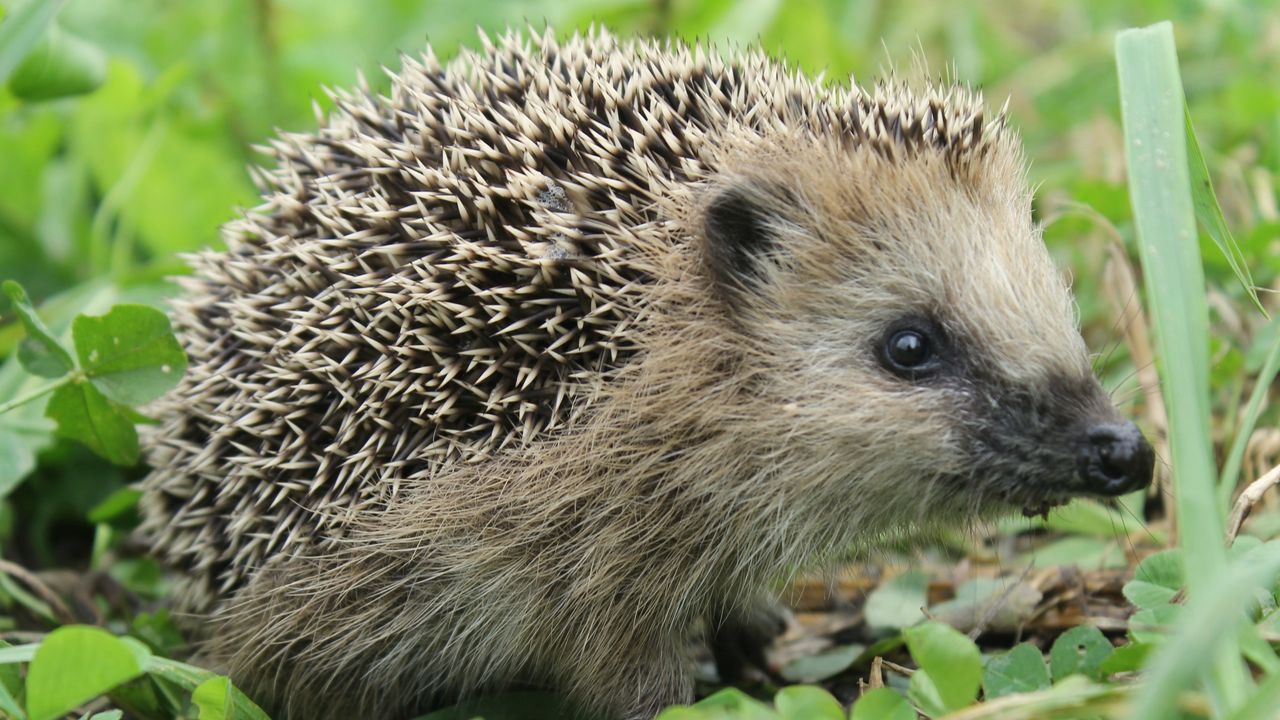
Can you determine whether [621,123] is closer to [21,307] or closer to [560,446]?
[560,446]

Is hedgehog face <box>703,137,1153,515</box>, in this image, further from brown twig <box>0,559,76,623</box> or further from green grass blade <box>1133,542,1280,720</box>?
brown twig <box>0,559,76,623</box>

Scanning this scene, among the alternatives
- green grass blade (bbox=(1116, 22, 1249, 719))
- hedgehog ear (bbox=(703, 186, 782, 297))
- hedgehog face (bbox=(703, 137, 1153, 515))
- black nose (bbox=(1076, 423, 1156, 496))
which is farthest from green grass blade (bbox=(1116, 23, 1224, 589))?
hedgehog ear (bbox=(703, 186, 782, 297))

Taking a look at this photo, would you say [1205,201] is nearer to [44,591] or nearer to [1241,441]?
[1241,441]

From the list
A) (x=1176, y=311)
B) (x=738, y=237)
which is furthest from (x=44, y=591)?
(x=1176, y=311)

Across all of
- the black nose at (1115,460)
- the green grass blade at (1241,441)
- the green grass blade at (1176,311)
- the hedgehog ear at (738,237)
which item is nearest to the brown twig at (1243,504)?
the green grass blade at (1241,441)

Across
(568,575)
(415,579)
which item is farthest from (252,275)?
(568,575)

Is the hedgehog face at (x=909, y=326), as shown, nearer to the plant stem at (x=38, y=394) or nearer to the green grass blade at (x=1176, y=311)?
the green grass blade at (x=1176, y=311)
